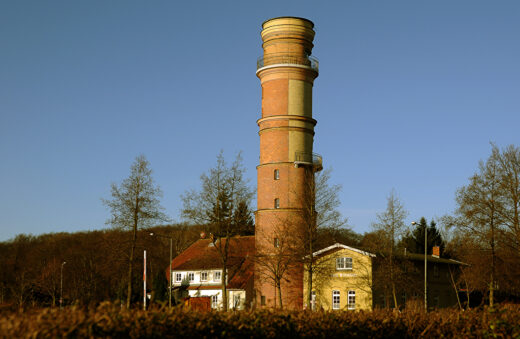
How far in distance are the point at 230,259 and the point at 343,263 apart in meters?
13.1

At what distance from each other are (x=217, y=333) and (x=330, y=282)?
1713 inches

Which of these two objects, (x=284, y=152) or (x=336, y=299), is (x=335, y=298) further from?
(x=284, y=152)

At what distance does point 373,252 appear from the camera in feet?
167

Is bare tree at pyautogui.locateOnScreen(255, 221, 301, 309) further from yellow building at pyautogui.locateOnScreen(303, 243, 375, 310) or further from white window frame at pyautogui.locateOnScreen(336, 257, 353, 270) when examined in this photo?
white window frame at pyautogui.locateOnScreen(336, 257, 353, 270)

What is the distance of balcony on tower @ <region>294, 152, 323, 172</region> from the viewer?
5184cm

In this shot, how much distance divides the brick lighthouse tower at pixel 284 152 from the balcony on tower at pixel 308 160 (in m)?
0.08

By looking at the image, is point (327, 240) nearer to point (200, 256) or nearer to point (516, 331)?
point (200, 256)

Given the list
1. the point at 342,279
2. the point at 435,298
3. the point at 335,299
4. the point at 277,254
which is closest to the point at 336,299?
the point at 335,299

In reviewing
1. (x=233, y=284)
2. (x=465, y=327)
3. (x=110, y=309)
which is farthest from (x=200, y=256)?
(x=110, y=309)

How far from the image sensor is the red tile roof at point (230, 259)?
59.9 metres

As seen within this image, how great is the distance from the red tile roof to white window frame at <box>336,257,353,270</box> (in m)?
8.33

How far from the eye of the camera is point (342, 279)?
5281cm

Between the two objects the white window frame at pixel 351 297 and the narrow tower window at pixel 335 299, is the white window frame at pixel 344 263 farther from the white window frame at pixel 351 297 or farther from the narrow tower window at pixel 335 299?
the narrow tower window at pixel 335 299

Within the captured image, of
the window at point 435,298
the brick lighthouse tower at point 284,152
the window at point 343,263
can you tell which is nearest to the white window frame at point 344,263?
the window at point 343,263
